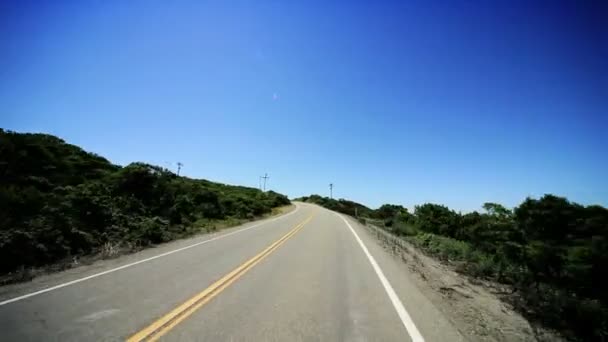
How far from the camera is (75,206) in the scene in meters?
12.0

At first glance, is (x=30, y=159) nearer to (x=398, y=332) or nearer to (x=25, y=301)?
(x=25, y=301)

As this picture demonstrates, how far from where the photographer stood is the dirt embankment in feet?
12.8

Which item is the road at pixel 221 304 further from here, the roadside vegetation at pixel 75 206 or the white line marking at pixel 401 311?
the roadside vegetation at pixel 75 206

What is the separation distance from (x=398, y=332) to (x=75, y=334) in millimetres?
4202

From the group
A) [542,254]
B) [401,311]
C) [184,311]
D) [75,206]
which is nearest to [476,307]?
[401,311]

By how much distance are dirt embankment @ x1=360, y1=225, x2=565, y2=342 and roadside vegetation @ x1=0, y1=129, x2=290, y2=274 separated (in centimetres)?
999

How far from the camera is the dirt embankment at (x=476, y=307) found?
3895mm

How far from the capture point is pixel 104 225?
12250 millimetres

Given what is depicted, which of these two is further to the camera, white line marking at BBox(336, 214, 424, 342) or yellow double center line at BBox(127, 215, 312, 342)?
white line marking at BBox(336, 214, 424, 342)

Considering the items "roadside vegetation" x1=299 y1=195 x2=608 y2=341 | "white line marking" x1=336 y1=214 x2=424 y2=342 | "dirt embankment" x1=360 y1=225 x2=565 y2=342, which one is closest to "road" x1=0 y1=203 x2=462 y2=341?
"white line marking" x1=336 y1=214 x2=424 y2=342

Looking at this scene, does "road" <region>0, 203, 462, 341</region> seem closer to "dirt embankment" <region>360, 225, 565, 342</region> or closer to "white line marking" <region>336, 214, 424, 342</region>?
"white line marking" <region>336, 214, 424, 342</region>

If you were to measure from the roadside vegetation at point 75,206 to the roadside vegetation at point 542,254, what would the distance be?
11678 millimetres

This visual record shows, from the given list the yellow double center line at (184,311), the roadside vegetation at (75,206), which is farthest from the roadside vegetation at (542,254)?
the roadside vegetation at (75,206)

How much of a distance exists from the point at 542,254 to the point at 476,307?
729 inches
